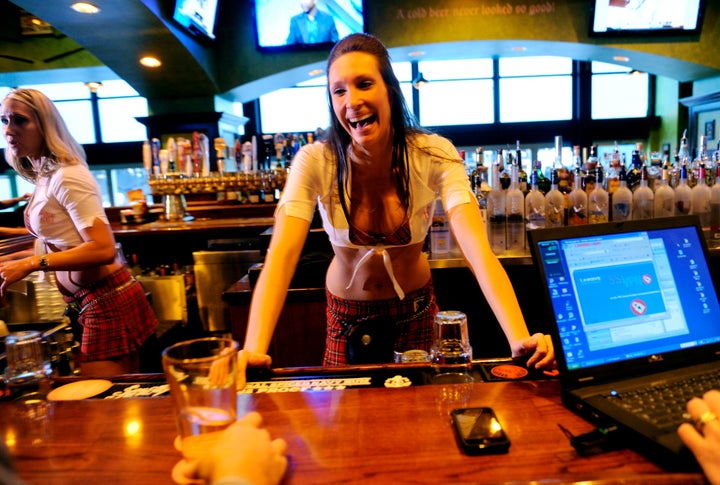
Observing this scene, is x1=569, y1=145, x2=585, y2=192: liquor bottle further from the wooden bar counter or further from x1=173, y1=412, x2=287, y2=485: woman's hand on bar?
x1=173, y1=412, x2=287, y2=485: woman's hand on bar

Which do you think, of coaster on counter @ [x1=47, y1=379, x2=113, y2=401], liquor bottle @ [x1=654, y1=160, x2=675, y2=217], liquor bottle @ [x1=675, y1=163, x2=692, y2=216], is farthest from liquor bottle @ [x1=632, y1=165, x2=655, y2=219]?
coaster on counter @ [x1=47, y1=379, x2=113, y2=401]

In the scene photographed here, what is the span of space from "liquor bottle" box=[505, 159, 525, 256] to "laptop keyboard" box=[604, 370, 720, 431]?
6.12 ft

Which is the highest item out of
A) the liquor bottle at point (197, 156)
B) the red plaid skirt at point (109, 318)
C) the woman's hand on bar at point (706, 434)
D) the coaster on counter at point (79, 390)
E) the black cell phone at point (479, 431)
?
the liquor bottle at point (197, 156)

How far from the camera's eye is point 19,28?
6.92 metres

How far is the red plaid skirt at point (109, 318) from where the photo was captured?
215cm

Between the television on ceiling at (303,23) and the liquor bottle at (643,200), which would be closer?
the liquor bottle at (643,200)

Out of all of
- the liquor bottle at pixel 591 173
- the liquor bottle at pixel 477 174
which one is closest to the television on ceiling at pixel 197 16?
the liquor bottle at pixel 477 174

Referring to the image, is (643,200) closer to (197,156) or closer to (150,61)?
(197,156)

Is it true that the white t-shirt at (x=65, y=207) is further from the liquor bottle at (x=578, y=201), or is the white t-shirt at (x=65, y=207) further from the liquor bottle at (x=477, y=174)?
the liquor bottle at (x=578, y=201)

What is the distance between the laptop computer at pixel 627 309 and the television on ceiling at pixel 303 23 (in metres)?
5.48

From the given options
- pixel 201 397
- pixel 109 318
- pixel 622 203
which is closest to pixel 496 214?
pixel 622 203

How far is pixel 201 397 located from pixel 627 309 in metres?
0.73

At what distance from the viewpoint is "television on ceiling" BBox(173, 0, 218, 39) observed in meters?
4.89

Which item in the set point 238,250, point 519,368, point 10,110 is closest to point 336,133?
point 519,368
